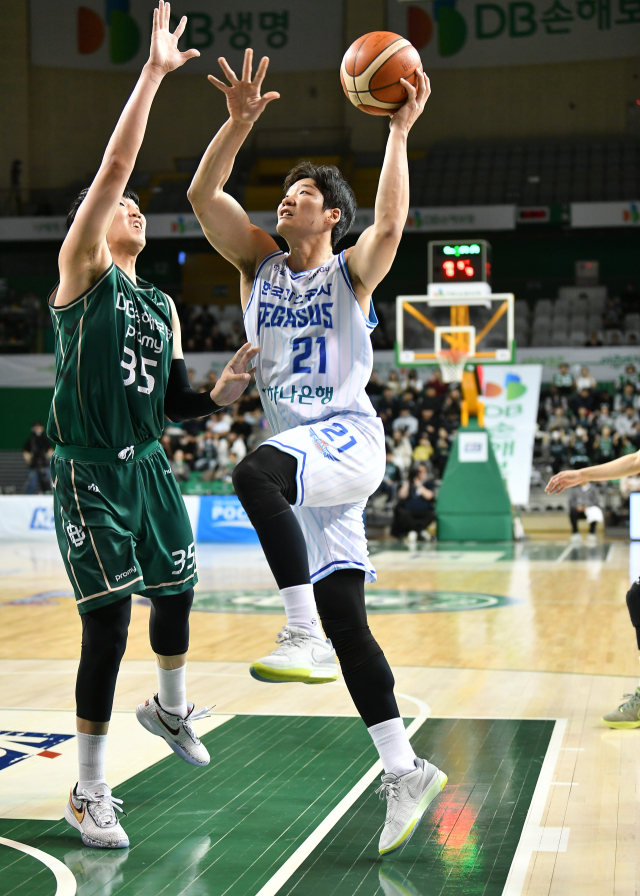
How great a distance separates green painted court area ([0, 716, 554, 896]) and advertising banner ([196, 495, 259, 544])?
12.0 metres

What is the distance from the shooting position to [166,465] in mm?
3959

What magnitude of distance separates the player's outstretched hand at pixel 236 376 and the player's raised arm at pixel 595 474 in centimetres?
159

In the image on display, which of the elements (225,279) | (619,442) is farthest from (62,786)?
(225,279)

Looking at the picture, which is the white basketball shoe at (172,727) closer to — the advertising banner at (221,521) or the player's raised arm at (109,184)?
the player's raised arm at (109,184)

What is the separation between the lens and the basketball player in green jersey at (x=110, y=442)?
3.53 meters

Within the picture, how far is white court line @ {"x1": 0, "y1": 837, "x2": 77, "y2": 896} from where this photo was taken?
10.3ft

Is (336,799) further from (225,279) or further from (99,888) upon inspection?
(225,279)

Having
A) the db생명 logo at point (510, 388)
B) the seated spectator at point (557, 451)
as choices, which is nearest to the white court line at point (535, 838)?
the seated spectator at point (557, 451)

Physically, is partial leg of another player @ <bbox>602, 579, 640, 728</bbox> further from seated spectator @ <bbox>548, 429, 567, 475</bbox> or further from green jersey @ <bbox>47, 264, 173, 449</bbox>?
seated spectator @ <bbox>548, 429, 567, 475</bbox>

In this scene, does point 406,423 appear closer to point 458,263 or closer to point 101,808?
point 458,263

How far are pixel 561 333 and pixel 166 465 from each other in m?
22.4

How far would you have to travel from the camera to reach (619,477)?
4.75 meters

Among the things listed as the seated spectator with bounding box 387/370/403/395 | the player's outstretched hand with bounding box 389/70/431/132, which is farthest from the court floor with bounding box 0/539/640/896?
the seated spectator with bounding box 387/370/403/395

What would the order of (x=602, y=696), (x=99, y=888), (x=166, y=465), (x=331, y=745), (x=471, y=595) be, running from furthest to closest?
(x=471, y=595)
(x=602, y=696)
(x=331, y=745)
(x=166, y=465)
(x=99, y=888)
